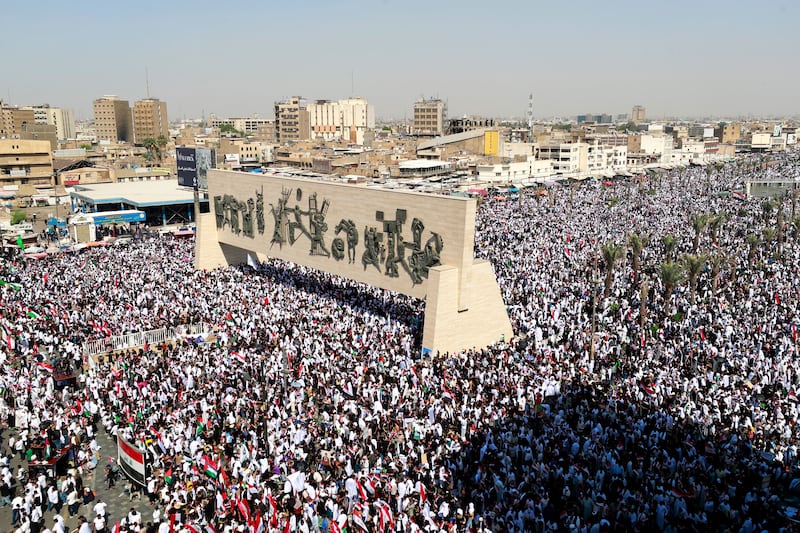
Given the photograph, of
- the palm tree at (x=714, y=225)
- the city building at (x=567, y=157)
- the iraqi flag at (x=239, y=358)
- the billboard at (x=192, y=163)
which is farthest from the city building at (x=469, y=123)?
the iraqi flag at (x=239, y=358)

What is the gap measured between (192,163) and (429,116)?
111794mm

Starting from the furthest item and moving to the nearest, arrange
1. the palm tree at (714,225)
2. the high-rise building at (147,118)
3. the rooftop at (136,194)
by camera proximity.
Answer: the high-rise building at (147,118) < the rooftop at (136,194) < the palm tree at (714,225)

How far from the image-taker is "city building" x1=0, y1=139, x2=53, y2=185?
7362 centimetres

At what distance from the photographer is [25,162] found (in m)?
75.1

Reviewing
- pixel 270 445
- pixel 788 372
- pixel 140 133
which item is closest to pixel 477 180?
pixel 788 372

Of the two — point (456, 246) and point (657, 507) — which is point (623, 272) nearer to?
point (456, 246)

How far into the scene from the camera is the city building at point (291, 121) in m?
149

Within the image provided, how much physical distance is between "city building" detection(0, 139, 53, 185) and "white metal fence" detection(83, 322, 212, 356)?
61.4 m

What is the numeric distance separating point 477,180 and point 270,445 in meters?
69.7

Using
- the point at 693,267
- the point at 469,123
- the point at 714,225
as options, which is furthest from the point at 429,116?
the point at 693,267

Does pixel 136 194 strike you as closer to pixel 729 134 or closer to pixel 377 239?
pixel 377 239

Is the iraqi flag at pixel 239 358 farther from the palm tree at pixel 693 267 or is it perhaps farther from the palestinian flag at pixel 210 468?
the palm tree at pixel 693 267

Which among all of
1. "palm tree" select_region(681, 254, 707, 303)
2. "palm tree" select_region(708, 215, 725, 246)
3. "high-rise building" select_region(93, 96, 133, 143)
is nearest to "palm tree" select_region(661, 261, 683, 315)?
"palm tree" select_region(681, 254, 707, 303)

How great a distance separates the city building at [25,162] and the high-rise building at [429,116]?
8574cm
